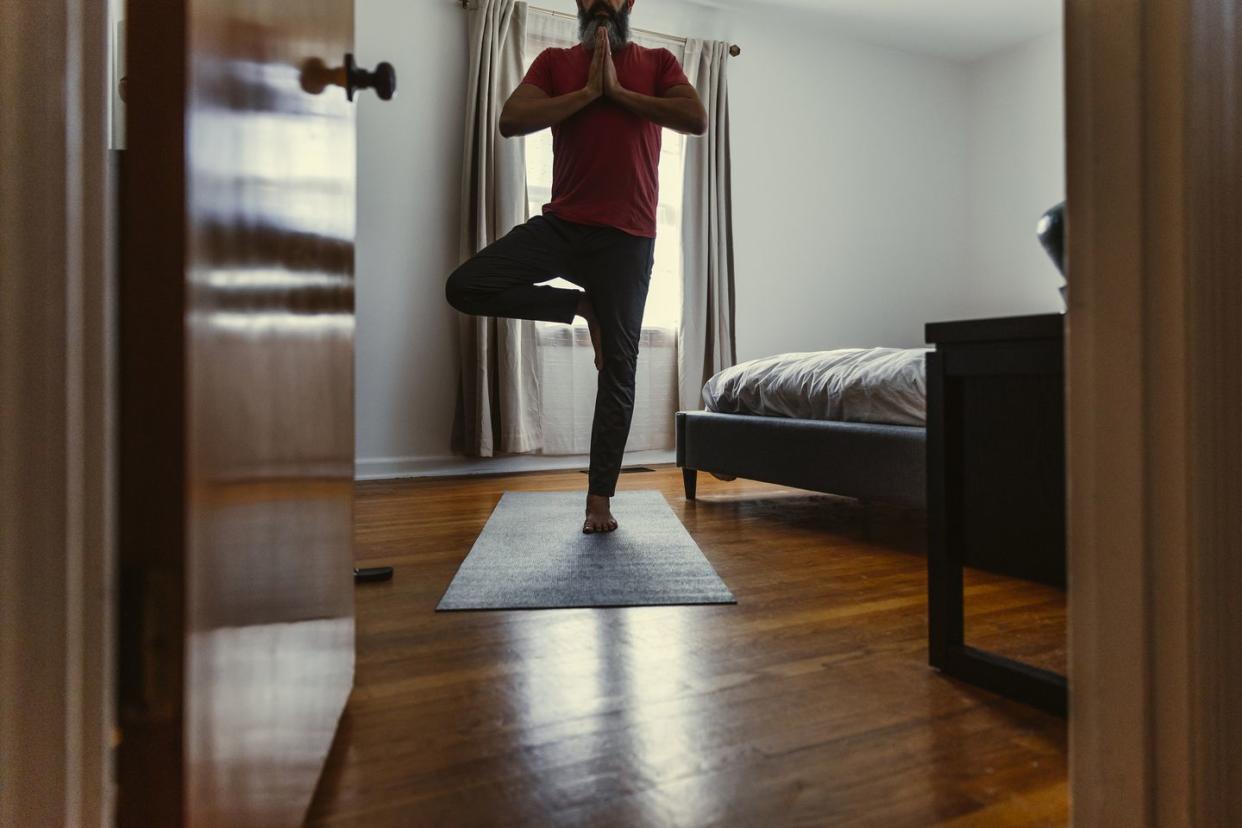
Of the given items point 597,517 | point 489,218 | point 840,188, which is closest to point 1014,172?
point 840,188

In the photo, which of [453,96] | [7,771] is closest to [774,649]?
[7,771]

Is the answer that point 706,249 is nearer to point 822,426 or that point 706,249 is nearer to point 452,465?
point 452,465

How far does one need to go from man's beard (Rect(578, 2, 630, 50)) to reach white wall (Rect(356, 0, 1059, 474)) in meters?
1.64

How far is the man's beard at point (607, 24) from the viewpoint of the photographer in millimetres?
1916

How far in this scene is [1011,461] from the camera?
1.41 metres

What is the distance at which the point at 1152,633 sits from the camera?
47 centimetres

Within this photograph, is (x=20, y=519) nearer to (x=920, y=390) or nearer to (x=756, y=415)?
(x=920, y=390)

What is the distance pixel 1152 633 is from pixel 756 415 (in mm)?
1906

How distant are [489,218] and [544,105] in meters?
1.61

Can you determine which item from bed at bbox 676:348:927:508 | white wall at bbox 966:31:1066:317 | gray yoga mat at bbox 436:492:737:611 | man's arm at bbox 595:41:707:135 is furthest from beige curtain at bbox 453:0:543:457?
white wall at bbox 966:31:1066:317

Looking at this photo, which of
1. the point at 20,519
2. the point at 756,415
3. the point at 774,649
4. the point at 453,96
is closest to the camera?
the point at 20,519

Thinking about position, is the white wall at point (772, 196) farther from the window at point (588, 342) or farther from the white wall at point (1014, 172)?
the window at point (588, 342)

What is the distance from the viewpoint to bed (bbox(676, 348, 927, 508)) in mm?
1776

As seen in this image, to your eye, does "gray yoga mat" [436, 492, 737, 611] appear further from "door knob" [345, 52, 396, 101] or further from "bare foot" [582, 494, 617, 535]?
"door knob" [345, 52, 396, 101]
